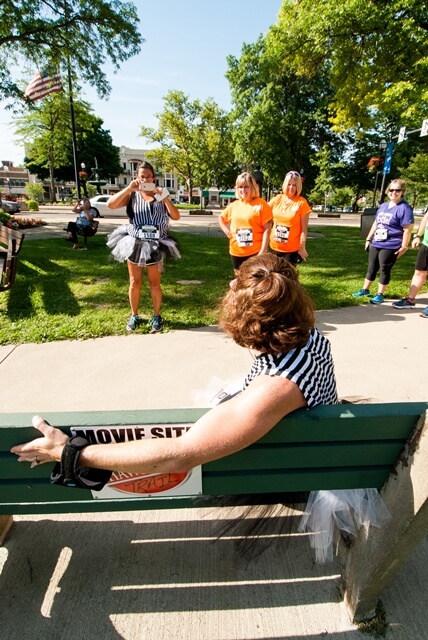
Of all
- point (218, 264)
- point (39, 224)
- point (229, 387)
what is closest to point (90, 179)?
point (39, 224)

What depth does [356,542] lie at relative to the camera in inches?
56.6

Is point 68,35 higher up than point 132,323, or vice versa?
point 68,35

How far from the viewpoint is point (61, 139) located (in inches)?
1539

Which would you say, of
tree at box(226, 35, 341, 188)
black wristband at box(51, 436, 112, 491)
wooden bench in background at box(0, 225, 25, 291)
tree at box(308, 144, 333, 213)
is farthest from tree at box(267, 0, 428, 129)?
tree at box(308, 144, 333, 213)

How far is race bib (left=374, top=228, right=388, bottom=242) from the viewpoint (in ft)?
17.0

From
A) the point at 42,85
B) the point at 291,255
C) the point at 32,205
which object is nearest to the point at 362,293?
the point at 291,255

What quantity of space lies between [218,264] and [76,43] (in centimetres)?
1207

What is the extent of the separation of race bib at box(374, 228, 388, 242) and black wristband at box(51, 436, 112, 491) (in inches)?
201

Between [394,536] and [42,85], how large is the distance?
58.0ft

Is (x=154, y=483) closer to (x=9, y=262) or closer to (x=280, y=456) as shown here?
(x=280, y=456)

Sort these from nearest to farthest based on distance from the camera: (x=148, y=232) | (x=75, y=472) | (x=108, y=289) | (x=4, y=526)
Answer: (x=75, y=472)
(x=4, y=526)
(x=148, y=232)
(x=108, y=289)

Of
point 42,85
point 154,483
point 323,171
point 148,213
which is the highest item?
point 42,85

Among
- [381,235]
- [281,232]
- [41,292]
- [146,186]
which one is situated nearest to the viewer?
[146,186]

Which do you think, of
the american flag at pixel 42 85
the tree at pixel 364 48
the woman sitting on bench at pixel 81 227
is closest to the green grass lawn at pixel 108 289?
the woman sitting on bench at pixel 81 227
